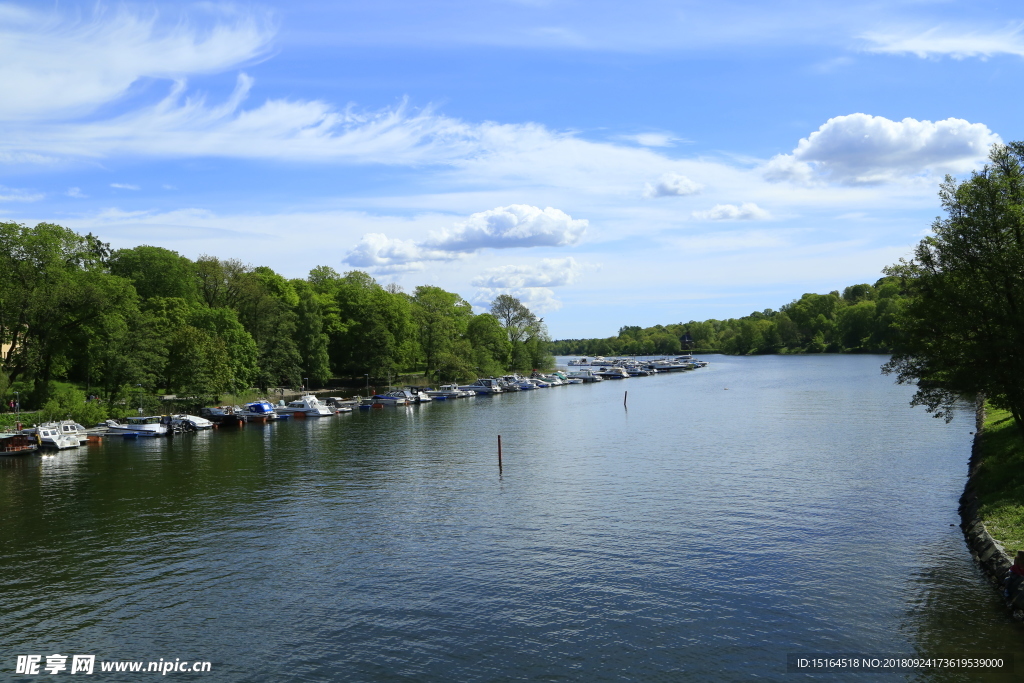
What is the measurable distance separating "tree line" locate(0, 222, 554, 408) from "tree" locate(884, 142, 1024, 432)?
69028mm

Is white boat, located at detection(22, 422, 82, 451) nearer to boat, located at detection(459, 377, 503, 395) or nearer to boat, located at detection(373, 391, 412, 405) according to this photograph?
boat, located at detection(373, 391, 412, 405)

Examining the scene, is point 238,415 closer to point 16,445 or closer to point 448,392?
point 16,445

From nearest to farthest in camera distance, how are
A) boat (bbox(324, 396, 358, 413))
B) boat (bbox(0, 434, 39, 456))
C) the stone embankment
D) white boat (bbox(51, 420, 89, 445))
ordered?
the stone embankment < boat (bbox(0, 434, 39, 456)) < white boat (bbox(51, 420, 89, 445)) < boat (bbox(324, 396, 358, 413))

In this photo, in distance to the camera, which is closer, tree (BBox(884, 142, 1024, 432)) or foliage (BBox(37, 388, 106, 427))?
tree (BBox(884, 142, 1024, 432))

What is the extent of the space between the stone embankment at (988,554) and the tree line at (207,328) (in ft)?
231

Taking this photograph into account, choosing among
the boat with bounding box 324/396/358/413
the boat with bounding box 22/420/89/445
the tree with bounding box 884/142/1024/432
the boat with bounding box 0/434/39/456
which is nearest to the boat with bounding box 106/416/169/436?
the boat with bounding box 22/420/89/445

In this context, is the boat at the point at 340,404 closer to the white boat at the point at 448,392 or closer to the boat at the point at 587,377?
the white boat at the point at 448,392

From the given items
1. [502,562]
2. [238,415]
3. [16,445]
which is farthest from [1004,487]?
[238,415]

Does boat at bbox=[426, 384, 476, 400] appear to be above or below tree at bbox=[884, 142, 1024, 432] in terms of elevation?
below

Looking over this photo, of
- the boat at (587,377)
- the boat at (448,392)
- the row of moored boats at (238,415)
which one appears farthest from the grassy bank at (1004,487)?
the boat at (587,377)

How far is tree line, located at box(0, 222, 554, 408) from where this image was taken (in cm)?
7012

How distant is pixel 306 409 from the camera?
286ft

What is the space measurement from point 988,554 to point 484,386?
104 metres

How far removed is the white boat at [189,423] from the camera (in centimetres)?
7294
